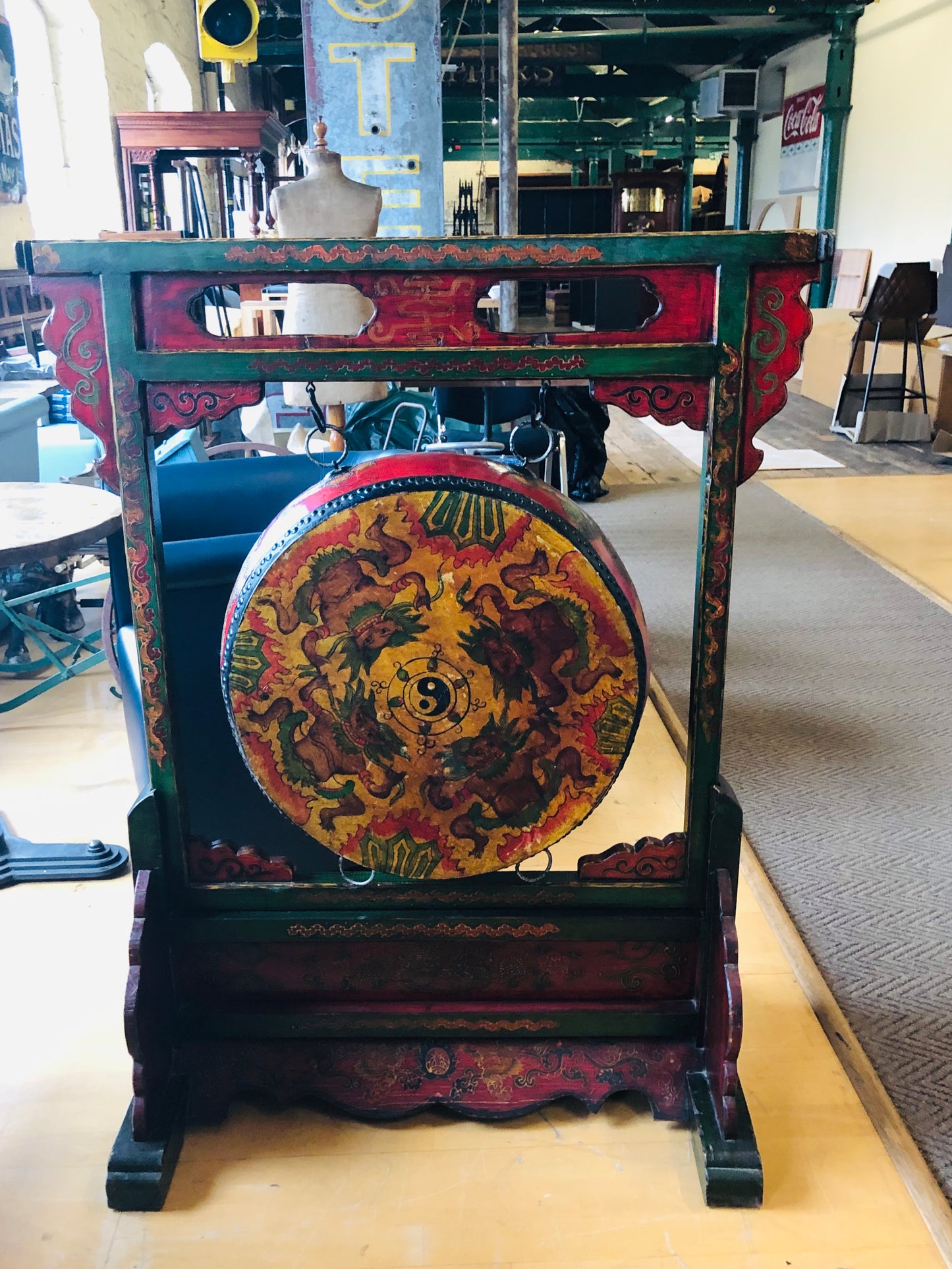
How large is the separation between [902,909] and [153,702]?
128 centimetres

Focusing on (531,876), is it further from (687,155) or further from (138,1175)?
(687,155)

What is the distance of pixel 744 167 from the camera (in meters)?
13.7

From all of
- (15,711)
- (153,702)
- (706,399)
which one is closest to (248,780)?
(153,702)

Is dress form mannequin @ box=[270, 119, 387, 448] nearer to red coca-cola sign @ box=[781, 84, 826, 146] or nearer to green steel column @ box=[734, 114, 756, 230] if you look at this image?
red coca-cola sign @ box=[781, 84, 826, 146]

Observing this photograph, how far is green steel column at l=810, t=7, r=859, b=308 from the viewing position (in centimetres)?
1008

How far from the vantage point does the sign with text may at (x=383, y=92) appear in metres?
5.51

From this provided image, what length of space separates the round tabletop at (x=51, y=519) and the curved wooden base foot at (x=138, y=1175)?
993mm

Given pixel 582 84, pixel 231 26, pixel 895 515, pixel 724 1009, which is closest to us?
pixel 724 1009

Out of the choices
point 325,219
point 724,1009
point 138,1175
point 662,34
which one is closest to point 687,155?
point 662,34

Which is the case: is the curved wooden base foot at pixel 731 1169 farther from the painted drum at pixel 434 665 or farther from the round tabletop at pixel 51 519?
the round tabletop at pixel 51 519

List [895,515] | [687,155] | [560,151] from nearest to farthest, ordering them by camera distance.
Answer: [895,515] → [687,155] → [560,151]

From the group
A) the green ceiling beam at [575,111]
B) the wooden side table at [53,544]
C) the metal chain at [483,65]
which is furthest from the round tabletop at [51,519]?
the green ceiling beam at [575,111]

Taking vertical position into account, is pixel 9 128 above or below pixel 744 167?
below

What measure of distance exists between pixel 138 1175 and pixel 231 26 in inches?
240
